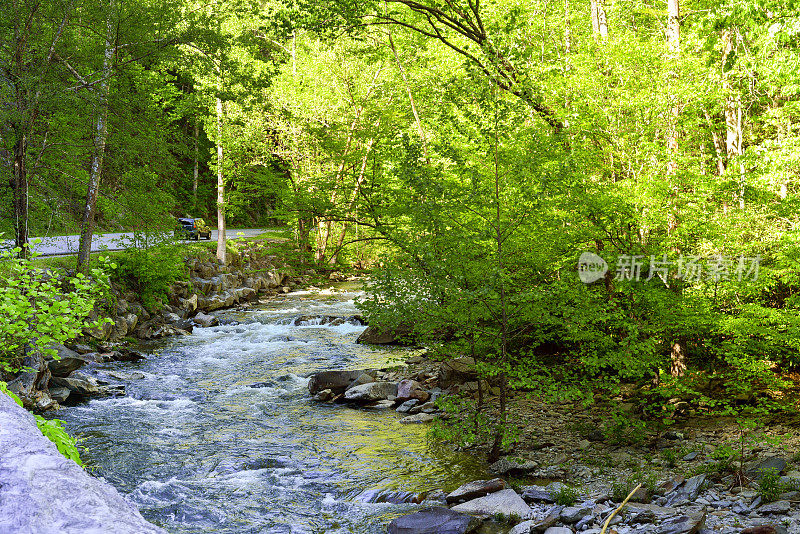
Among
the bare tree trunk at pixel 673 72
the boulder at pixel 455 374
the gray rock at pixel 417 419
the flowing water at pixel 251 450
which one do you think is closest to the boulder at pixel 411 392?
the boulder at pixel 455 374

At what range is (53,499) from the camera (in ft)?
6.08

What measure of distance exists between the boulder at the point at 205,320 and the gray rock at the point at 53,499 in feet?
64.0

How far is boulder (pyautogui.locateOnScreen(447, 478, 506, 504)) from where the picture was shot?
822 centimetres

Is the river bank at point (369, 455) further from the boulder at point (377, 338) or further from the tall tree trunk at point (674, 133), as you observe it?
the boulder at point (377, 338)

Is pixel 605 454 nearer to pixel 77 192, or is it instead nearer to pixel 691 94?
pixel 691 94

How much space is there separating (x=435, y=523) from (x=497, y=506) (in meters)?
1.01

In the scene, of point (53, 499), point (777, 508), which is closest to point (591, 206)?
point (777, 508)

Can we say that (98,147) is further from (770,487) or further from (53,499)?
(770,487)

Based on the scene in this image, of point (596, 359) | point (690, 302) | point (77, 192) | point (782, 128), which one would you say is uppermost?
point (782, 128)

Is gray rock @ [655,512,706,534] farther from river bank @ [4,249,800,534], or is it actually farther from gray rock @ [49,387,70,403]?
gray rock @ [49,387,70,403]

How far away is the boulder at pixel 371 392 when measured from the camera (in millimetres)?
13164

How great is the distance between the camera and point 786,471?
8195 mm

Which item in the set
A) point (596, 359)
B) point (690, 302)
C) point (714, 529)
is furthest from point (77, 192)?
point (714, 529)

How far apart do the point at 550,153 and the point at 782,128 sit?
5.70 metres
